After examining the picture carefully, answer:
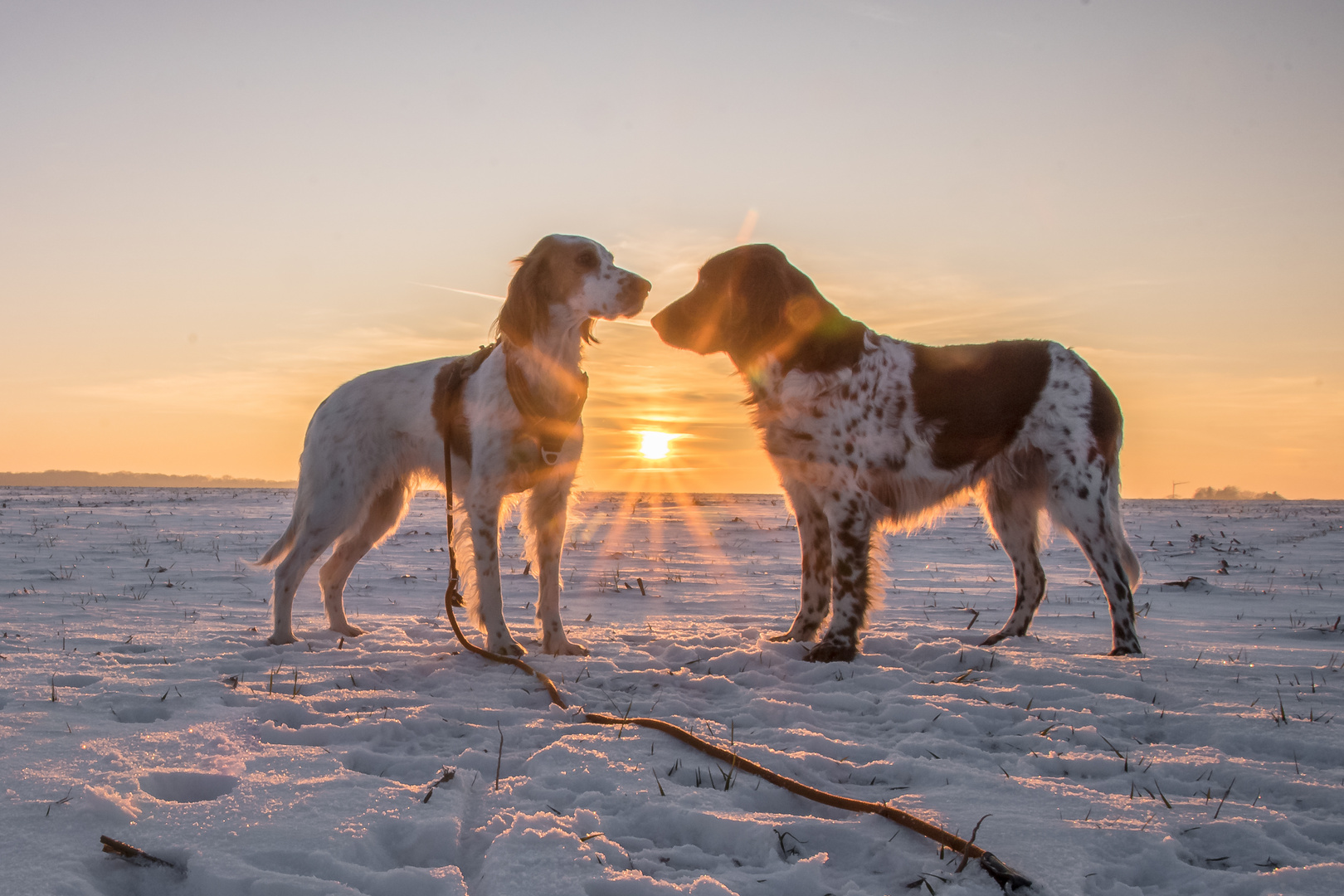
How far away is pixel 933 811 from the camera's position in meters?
2.29

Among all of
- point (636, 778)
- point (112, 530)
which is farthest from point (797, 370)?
point (112, 530)

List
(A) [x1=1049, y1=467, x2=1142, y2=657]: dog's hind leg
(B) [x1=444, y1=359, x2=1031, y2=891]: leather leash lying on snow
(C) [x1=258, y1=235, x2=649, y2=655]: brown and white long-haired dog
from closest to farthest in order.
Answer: (B) [x1=444, y1=359, x2=1031, y2=891]: leather leash lying on snow < (C) [x1=258, y1=235, x2=649, y2=655]: brown and white long-haired dog < (A) [x1=1049, y1=467, x2=1142, y2=657]: dog's hind leg

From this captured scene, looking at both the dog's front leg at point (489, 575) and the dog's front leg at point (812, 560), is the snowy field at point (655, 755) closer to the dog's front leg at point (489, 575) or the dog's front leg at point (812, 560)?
the dog's front leg at point (489, 575)

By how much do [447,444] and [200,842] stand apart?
128 inches

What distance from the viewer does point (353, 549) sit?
573 centimetres

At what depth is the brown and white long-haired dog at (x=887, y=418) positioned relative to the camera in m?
5.17

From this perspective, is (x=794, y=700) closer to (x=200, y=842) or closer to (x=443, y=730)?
(x=443, y=730)

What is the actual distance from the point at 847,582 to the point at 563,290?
8.44ft

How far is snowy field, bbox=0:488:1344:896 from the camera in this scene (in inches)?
75.4

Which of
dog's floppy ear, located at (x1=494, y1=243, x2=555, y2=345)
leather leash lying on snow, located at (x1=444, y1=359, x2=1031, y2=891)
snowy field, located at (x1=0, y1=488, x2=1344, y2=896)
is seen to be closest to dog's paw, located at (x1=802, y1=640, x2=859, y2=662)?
snowy field, located at (x1=0, y1=488, x2=1344, y2=896)

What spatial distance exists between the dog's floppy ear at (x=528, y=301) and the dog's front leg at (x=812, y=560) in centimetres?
207

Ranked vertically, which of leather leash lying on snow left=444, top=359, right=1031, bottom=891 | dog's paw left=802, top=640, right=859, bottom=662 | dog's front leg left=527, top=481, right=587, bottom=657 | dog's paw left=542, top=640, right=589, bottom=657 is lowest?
dog's paw left=542, top=640, right=589, bottom=657

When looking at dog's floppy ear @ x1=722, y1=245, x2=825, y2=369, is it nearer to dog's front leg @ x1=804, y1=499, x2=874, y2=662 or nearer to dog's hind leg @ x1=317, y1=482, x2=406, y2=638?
dog's front leg @ x1=804, y1=499, x2=874, y2=662

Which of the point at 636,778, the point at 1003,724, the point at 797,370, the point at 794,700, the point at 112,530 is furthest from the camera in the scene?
→ the point at 112,530
